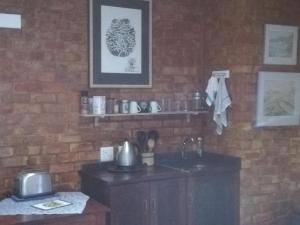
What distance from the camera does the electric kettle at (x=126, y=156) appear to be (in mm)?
3098

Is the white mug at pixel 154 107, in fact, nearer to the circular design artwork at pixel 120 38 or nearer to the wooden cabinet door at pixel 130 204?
the circular design artwork at pixel 120 38

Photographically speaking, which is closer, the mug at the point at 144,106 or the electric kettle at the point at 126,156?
the electric kettle at the point at 126,156

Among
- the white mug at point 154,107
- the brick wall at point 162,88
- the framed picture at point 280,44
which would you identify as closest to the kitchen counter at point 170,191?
the brick wall at point 162,88

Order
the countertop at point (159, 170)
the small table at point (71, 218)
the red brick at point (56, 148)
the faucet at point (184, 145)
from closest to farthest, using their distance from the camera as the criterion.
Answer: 1. the small table at point (71, 218)
2. the countertop at point (159, 170)
3. the red brick at point (56, 148)
4. the faucet at point (184, 145)

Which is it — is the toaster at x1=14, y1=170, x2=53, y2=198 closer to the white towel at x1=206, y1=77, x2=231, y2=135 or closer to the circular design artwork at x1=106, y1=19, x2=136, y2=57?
the circular design artwork at x1=106, y1=19, x2=136, y2=57

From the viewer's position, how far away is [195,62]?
3.65 meters

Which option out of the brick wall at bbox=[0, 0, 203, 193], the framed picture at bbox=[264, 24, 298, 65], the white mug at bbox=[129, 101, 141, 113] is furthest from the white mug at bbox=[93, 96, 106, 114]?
the framed picture at bbox=[264, 24, 298, 65]

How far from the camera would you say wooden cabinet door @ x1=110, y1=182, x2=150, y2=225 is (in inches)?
110

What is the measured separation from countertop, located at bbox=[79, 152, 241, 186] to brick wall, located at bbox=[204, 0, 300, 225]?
8cm

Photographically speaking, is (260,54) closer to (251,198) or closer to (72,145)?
→ (251,198)

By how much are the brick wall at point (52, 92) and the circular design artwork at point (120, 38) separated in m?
0.20

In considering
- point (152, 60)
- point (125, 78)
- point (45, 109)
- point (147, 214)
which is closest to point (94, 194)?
point (147, 214)

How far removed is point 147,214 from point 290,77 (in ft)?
5.11

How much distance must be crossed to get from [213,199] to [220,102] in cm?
75
